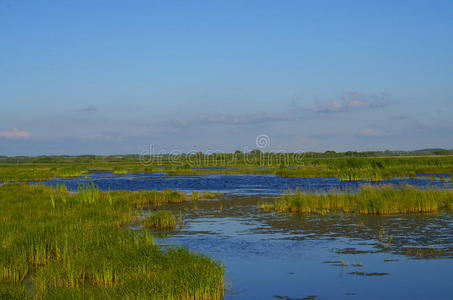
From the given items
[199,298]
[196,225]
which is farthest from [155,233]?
[199,298]

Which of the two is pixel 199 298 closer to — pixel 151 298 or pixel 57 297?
pixel 151 298

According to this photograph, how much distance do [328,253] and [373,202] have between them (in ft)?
32.6

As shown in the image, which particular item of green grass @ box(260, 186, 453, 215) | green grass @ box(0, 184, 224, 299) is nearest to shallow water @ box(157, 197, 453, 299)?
green grass @ box(260, 186, 453, 215)

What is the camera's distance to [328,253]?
50.8 ft

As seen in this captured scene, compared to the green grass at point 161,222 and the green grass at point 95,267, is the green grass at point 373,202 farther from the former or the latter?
the green grass at point 95,267

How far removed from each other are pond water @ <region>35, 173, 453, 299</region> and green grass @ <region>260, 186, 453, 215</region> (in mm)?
1119

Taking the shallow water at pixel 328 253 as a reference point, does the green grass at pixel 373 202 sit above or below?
above

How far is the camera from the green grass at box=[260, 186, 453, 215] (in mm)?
24172

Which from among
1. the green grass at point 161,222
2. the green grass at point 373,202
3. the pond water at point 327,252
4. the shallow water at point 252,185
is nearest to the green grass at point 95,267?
the pond water at point 327,252

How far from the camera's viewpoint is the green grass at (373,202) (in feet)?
79.3

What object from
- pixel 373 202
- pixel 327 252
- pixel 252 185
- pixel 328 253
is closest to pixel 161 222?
pixel 327 252

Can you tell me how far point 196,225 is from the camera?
72.7ft

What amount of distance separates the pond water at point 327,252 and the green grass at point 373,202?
44.0 inches

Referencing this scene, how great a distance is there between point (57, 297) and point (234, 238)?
34.3 ft
